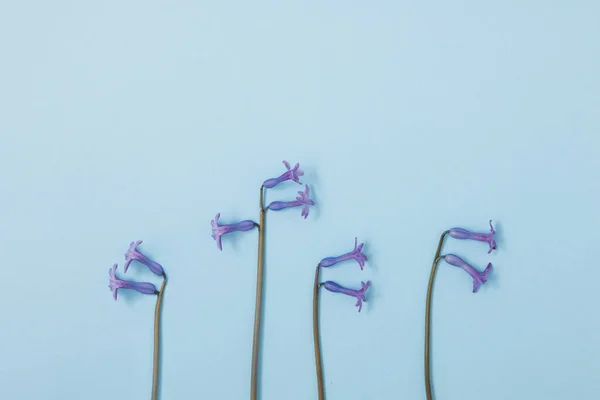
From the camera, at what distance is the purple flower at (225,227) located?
4.30 ft

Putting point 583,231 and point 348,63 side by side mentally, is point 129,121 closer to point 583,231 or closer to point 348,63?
point 348,63

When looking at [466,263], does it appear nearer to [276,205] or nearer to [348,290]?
[348,290]

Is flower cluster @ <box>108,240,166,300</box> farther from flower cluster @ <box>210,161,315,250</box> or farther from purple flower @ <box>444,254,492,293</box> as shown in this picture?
purple flower @ <box>444,254,492,293</box>

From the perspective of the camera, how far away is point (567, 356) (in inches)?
54.3

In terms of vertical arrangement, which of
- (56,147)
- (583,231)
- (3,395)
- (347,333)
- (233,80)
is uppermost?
(233,80)

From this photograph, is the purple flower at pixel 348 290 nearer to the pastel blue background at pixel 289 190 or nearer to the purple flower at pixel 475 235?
the pastel blue background at pixel 289 190

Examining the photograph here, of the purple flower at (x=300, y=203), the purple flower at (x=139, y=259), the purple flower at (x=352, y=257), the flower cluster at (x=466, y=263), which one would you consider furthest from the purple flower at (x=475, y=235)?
the purple flower at (x=139, y=259)

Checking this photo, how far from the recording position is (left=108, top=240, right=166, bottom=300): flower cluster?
1.32 metres

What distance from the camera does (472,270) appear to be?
1324 mm

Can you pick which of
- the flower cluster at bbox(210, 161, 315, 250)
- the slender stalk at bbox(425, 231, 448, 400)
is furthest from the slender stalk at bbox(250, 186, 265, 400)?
the slender stalk at bbox(425, 231, 448, 400)

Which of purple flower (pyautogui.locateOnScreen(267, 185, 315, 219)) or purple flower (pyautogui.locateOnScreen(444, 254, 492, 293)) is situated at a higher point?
purple flower (pyautogui.locateOnScreen(267, 185, 315, 219))

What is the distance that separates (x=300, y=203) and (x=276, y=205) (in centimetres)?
5

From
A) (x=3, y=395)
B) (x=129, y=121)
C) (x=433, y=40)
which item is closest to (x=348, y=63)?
(x=433, y=40)

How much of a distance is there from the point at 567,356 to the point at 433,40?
0.71 metres
